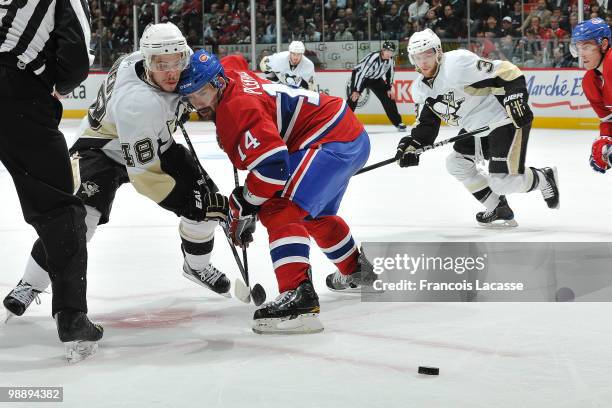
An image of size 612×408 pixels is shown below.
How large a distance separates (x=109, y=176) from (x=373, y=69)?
8257mm

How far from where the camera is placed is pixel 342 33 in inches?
486

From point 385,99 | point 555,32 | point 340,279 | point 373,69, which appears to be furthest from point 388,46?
point 340,279

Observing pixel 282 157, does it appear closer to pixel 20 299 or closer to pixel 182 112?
pixel 182 112

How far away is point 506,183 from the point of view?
15.7 ft

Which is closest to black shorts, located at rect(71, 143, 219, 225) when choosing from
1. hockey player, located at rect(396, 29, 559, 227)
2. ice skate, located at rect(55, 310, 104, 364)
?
ice skate, located at rect(55, 310, 104, 364)

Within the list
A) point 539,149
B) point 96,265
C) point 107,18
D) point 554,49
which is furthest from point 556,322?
point 107,18

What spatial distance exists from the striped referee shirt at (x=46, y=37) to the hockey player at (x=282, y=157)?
0.38 m

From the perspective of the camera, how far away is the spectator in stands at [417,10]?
38.6 feet

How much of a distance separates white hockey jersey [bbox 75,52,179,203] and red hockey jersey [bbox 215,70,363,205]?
0.68 feet

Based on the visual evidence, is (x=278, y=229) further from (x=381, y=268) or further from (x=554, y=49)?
(x=554, y=49)

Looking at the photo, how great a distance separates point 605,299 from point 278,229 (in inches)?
45.7

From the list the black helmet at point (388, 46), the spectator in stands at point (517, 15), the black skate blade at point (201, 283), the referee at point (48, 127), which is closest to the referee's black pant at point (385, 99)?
the black helmet at point (388, 46)

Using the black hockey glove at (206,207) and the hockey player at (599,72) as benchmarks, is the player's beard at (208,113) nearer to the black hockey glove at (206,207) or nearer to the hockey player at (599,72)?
the black hockey glove at (206,207)

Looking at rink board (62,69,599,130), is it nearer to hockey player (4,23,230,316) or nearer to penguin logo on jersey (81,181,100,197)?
hockey player (4,23,230,316)
